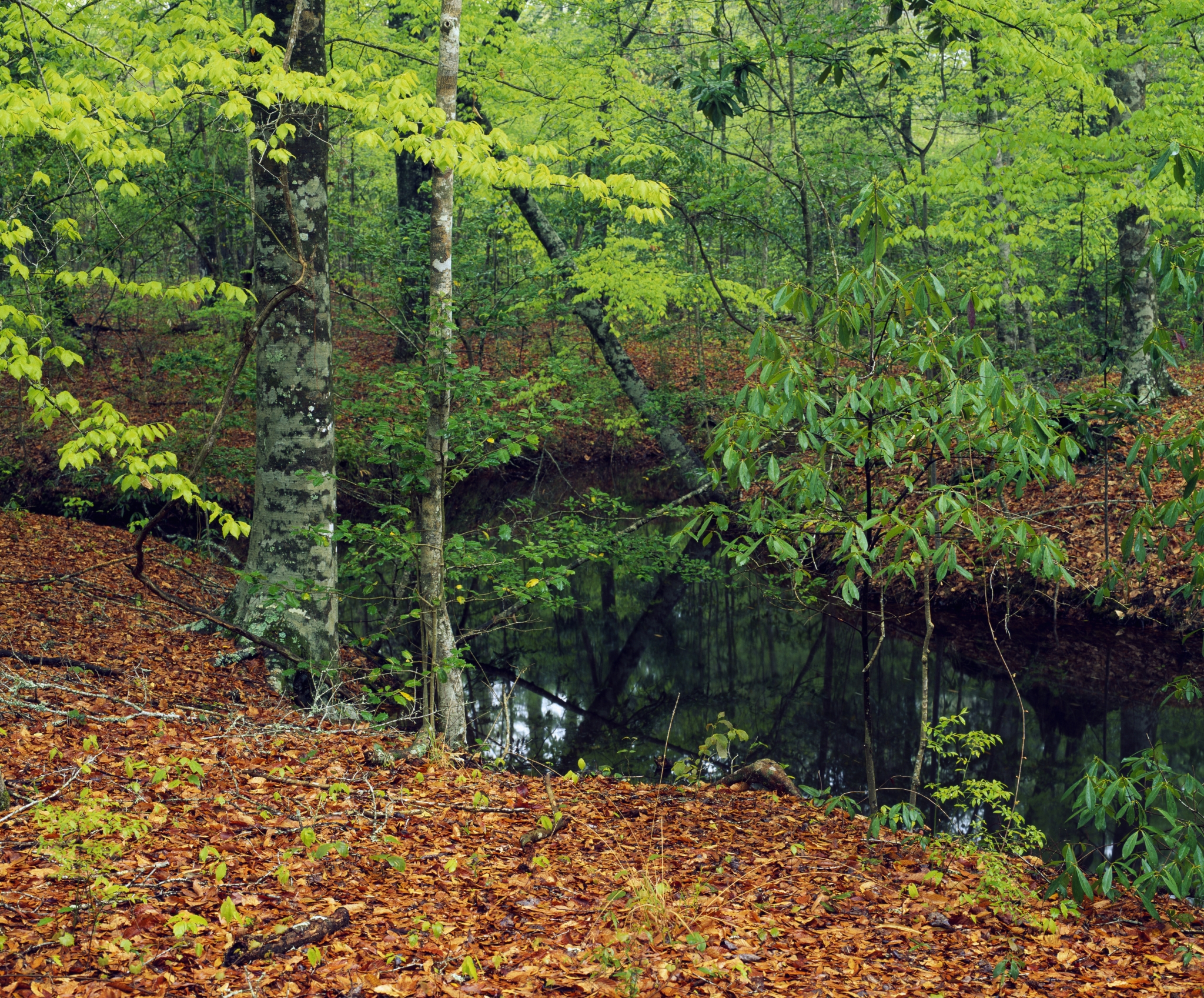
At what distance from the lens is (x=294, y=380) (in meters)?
6.61

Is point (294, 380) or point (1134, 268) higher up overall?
point (1134, 268)

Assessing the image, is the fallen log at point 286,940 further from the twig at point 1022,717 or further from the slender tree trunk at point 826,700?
the slender tree trunk at point 826,700

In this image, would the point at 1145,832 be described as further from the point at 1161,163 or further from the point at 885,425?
the point at 1161,163

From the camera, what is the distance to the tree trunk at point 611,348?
1220cm

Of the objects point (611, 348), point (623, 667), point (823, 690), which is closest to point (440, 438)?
point (623, 667)

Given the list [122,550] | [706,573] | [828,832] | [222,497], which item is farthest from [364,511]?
[828,832]

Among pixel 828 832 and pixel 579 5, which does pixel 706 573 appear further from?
pixel 579 5

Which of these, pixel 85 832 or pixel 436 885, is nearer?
pixel 85 832

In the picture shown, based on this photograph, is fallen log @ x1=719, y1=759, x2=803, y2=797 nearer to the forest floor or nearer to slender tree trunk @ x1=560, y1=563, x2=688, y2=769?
the forest floor

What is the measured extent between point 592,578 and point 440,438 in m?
9.07

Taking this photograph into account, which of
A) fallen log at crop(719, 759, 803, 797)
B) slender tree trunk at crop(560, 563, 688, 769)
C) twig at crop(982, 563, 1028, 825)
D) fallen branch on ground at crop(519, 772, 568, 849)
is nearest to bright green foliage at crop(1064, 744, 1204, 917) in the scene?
twig at crop(982, 563, 1028, 825)

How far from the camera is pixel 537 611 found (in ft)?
42.6

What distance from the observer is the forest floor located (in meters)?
2.96

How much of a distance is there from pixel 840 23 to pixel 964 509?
8246 millimetres
